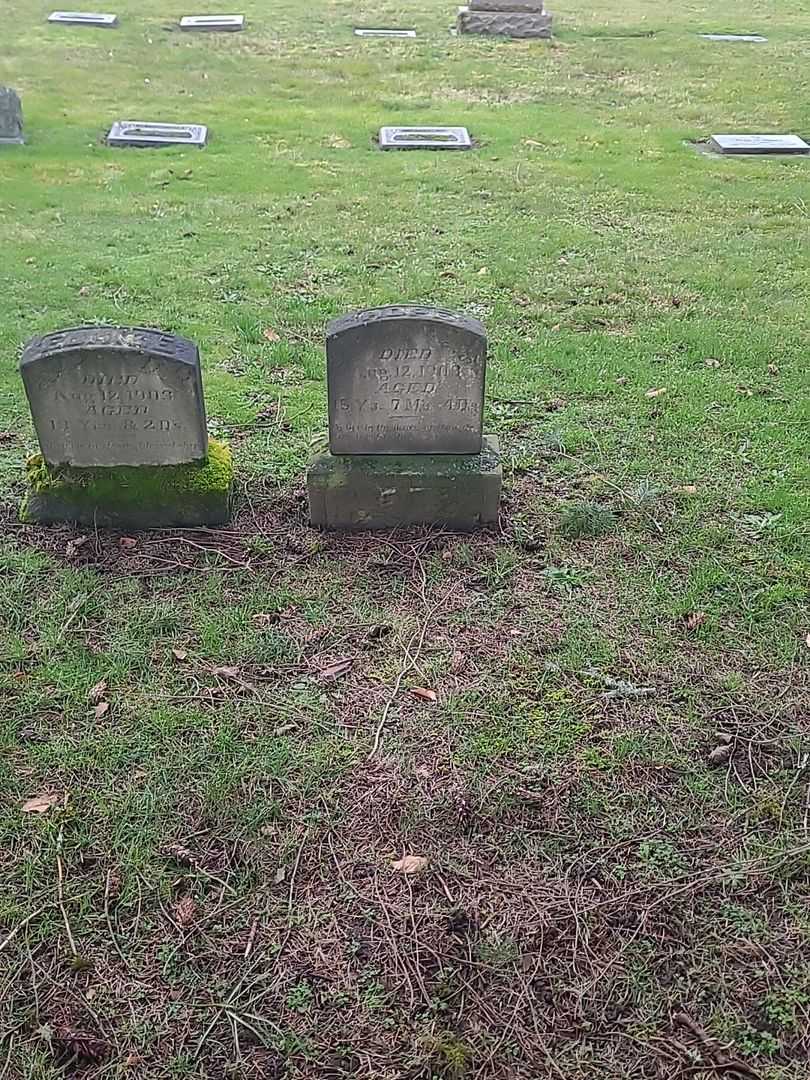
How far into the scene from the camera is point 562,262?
7523 millimetres

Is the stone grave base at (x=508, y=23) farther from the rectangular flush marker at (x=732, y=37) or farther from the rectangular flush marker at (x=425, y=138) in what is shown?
the rectangular flush marker at (x=425, y=138)

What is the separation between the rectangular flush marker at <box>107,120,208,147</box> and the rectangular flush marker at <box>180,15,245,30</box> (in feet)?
18.0

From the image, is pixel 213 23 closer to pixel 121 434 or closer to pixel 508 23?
pixel 508 23

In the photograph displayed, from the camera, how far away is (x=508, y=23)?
14992 millimetres

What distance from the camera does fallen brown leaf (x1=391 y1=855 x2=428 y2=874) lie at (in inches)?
117

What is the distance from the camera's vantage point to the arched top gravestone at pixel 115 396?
13.5 ft

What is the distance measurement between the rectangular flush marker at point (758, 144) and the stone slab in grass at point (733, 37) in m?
5.68

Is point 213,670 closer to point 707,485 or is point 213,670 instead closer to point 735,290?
point 707,485

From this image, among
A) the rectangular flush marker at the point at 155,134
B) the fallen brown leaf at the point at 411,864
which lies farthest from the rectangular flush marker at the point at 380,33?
the fallen brown leaf at the point at 411,864

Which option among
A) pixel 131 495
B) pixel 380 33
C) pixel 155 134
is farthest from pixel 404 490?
pixel 380 33

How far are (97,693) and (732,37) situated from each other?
15803 mm

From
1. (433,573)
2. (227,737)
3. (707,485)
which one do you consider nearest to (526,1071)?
(227,737)

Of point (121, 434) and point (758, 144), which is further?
point (758, 144)

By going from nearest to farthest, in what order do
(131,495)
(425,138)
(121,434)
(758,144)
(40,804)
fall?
(40,804) → (121,434) → (131,495) → (758,144) → (425,138)
